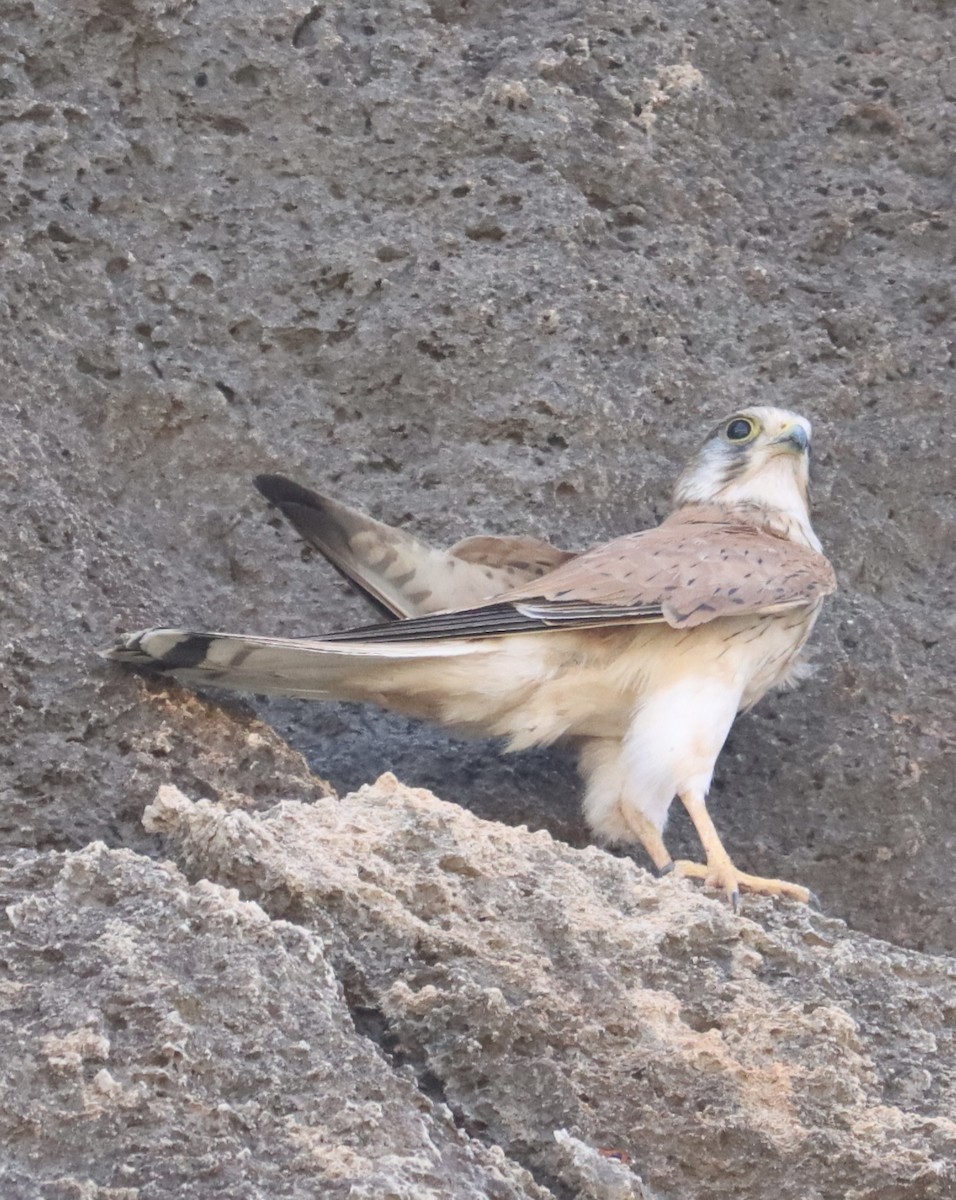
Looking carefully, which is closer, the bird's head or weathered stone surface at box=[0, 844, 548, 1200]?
weathered stone surface at box=[0, 844, 548, 1200]

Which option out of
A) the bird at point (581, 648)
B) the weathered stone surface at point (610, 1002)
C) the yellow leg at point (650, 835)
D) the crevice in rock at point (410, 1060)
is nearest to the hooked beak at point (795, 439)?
the bird at point (581, 648)

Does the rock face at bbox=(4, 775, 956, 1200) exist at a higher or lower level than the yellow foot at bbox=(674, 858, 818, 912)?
higher

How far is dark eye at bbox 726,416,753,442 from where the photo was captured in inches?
156

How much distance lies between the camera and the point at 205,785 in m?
3.13

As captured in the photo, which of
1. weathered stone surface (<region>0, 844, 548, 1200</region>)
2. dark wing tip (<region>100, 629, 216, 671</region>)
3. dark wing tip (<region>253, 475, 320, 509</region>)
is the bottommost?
weathered stone surface (<region>0, 844, 548, 1200</region>)

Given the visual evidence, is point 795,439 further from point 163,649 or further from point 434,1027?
point 434,1027

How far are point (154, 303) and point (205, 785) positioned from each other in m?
1.37

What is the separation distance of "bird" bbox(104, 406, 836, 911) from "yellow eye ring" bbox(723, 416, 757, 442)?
0.97 feet

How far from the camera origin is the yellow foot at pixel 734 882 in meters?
3.12

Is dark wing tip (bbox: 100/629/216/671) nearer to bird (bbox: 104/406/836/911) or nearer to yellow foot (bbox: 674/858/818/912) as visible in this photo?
bird (bbox: 104/406/836/911)

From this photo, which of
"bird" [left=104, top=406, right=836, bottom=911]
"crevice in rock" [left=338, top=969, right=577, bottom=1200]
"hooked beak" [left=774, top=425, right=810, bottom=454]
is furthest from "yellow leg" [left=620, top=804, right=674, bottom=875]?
"crevice in rock" [left=338, top=969, right=577, bottom=1200]

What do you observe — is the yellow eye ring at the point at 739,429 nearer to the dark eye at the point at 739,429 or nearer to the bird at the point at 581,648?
the dark eye at the point at 739,429

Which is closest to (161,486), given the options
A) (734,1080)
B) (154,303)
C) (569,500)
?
(154,303)

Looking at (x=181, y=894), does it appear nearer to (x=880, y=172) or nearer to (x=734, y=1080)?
(x=734, y=1080)
